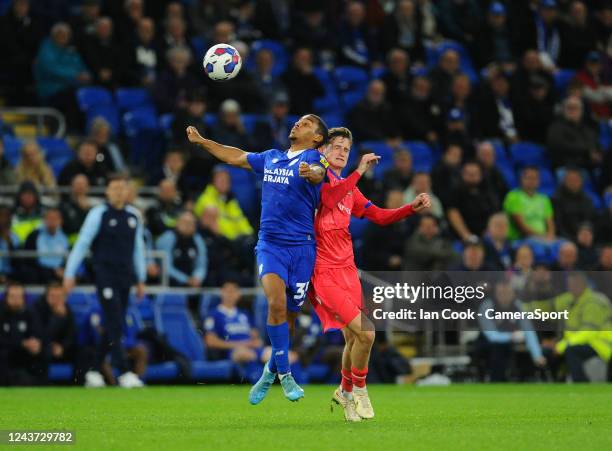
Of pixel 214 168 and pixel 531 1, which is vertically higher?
pixel 531 1

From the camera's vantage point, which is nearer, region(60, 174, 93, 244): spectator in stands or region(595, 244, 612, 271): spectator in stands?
region(60, 174, 93, 244): spectator in stands

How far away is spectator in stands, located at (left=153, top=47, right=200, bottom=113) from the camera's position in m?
20.0

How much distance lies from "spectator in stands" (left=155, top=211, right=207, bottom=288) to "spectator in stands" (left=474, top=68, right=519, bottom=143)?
6.97 m

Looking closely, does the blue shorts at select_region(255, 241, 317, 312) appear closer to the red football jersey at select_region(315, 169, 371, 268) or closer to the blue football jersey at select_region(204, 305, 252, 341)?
→ the red football jersey at select_region(315, 169, 371, 268)

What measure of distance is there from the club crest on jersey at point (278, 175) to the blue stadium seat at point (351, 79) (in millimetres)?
11841

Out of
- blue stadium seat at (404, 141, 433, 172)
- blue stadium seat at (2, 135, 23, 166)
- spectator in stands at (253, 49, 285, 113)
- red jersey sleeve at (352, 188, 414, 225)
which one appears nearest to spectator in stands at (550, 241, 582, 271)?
blue stadium seat at (404, 141, 433, 172)

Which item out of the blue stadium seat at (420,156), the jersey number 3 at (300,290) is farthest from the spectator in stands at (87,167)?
the jersey number 3 at (300,290)

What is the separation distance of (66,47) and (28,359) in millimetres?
5589

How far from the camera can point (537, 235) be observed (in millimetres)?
20344

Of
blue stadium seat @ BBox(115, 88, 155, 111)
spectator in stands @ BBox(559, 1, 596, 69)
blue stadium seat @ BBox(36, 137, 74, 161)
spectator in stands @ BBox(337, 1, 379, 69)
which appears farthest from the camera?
spectator in stands @ BBox(559, 1, 596, 69)

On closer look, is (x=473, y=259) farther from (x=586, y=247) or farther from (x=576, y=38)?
(x=576, y=38)

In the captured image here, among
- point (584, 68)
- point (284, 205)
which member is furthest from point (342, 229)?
point (584, 68)

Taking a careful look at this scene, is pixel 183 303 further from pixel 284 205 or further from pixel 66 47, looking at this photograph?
pixel 284 205

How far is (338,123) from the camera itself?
21406mm
